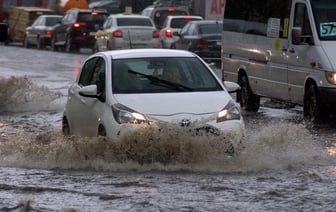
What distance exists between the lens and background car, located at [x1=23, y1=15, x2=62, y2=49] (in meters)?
47.4

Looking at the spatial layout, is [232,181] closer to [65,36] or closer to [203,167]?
[203,167]

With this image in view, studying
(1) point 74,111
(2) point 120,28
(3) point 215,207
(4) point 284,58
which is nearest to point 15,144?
(1) point 74,111

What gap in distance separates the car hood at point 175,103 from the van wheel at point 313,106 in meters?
4.87

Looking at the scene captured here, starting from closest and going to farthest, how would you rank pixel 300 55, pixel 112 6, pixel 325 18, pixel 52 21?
pixel 325 18 → pixel 300 55 → pixel 52 21 → pixel 112 6

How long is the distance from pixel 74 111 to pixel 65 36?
104ft

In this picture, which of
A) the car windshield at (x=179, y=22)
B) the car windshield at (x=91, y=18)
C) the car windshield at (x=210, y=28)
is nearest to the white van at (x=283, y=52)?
the car windshield at (x=210, y=28)

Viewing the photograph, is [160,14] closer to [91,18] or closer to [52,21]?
[91,18]

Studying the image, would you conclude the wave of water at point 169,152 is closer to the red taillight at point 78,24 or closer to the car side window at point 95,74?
the car side window at point 95,74

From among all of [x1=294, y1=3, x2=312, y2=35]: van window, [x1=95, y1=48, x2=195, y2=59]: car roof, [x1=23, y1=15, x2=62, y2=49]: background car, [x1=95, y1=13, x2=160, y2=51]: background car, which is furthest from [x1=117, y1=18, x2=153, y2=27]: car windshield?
[x1=95, y1=48, x2=195, y2=59]: car roof

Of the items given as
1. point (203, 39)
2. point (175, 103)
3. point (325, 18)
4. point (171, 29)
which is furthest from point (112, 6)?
point (175, 103)

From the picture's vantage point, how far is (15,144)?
13109mm

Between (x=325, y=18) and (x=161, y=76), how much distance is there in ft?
17.0

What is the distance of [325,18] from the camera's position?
1675cm

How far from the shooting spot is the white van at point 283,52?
16.4 meters
